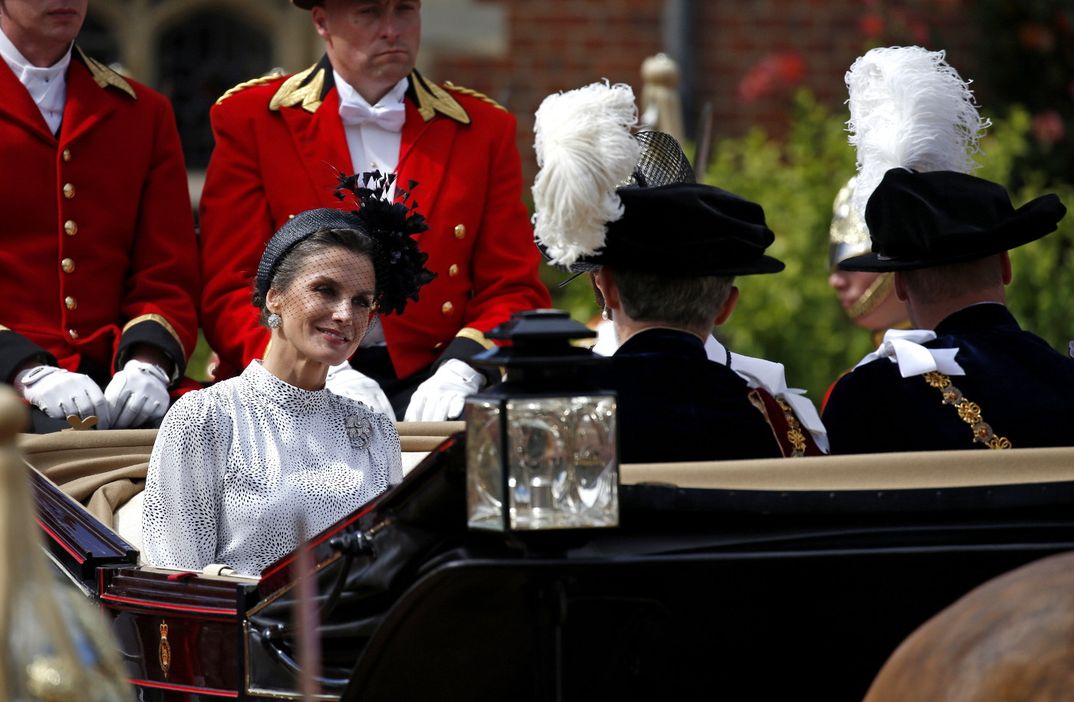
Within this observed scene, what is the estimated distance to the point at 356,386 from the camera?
3.59m

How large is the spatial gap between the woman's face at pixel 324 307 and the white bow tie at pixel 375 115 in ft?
3.47

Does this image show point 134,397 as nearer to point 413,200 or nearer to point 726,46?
point 413,200

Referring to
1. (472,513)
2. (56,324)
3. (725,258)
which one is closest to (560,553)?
(472,513)

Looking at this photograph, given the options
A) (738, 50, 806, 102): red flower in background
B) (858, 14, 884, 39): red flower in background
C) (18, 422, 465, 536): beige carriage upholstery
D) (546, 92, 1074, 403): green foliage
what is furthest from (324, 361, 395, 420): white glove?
(858, 14, 884, 39): red flower in background

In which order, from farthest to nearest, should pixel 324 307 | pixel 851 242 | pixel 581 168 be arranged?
pixel 851 242, pixel 324 307, pixel 581 168

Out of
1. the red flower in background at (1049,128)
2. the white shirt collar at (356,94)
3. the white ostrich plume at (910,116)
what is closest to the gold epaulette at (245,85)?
the white shirt collar at (356,94)

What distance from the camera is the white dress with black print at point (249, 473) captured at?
278 cm

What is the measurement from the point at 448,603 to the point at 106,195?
1938 millimetres

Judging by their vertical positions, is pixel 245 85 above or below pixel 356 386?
above

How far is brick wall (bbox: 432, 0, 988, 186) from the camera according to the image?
7.66 metres

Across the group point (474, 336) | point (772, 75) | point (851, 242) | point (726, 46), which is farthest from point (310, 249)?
point (726, 46)

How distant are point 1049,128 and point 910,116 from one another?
506 centimetres

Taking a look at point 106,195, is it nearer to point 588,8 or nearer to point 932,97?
point 932,97

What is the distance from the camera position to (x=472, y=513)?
6.58 feet
